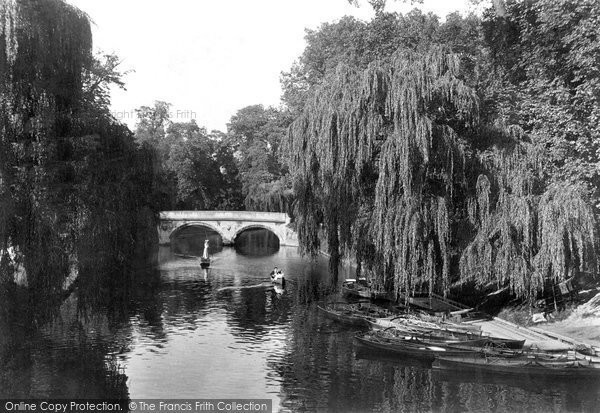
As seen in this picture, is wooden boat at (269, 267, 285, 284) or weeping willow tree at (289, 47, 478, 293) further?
wooden boat at (269, 267, 285, 284)

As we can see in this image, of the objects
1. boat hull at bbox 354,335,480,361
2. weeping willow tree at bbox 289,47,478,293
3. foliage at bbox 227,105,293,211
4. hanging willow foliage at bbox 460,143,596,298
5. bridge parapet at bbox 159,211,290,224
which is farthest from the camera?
bridge parapet at bbox 159,211,290,224

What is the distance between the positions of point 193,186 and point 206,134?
28.0 feet

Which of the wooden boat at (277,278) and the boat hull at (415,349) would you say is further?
the wooden boat at (277,278)

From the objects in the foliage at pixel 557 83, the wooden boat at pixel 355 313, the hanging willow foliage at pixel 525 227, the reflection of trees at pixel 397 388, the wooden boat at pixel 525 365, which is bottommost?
the reflection of trees at pixel 397 388

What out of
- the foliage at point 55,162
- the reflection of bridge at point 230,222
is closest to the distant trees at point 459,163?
the foliage at point 55,162

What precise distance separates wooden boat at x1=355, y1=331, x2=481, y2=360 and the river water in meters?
0.36

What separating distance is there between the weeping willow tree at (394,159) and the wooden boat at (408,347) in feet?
8.10

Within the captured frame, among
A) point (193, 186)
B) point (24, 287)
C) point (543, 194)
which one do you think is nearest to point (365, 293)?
point (543, 194)

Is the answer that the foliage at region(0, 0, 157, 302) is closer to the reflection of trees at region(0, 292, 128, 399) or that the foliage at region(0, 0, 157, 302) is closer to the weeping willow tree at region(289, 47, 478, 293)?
the reflection of trees at region(0, 292, 128, 399)

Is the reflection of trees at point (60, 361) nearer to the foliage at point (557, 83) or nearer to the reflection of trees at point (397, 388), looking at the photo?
the reflection of trees at point (397, 388)

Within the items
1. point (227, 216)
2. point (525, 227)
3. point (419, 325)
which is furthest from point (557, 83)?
point (227, 216)

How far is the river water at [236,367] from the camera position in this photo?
15.0 metres

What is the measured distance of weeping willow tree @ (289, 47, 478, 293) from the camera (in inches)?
827

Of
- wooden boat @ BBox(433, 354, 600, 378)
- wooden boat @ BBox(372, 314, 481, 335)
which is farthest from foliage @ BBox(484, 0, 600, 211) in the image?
wooden boat @ BBox(433, 354, 600, 378)
